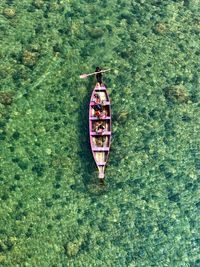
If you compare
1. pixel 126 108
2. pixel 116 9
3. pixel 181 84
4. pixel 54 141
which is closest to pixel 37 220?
pixel 54 141

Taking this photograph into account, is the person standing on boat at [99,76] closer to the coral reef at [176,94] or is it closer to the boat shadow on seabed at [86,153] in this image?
the boat shadow on seabed at [86,153]

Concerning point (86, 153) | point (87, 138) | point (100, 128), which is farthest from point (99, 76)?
point (86, 153)

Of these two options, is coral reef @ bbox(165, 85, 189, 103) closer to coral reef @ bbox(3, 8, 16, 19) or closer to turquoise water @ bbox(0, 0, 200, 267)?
turquoise water @ bbox(0, 0, 200, 267)

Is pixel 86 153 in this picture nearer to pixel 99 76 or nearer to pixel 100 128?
pixel 100 128

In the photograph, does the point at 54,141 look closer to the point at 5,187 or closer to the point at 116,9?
the point at 5,187

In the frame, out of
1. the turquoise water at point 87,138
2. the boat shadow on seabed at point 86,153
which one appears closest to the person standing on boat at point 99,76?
the turquoise water at point 87,138

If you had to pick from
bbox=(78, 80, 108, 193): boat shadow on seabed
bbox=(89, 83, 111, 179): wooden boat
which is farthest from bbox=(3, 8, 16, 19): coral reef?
bbox=(89, 83, 111, 179): wooden boat
